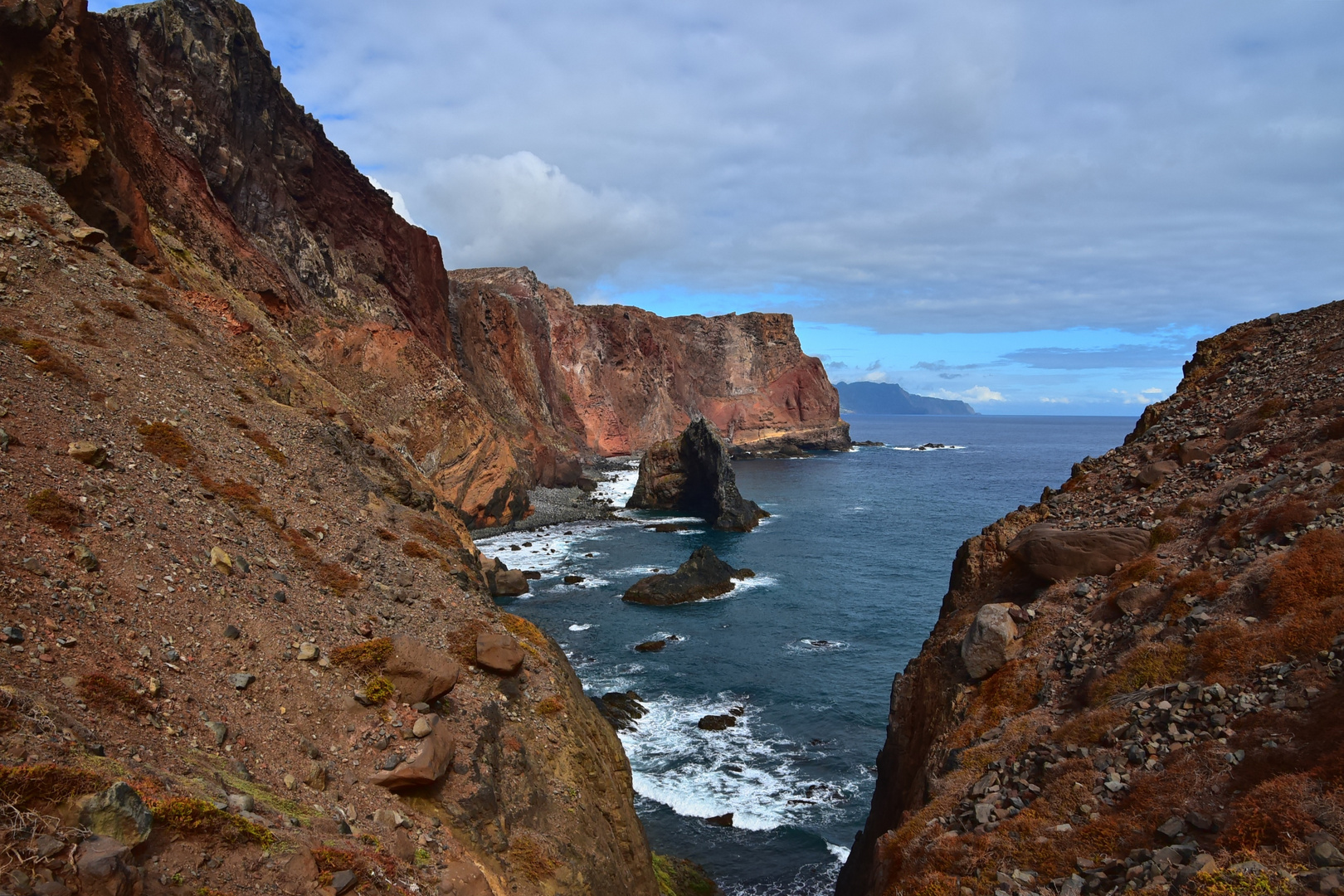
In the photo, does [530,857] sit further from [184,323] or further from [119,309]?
[184,323]

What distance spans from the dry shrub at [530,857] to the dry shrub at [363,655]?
13.8ft

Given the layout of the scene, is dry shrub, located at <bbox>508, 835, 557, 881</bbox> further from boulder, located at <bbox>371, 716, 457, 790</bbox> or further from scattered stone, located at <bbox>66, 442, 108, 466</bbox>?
scattered stone, located at <bbox>66, 442, 108, 466</bbox>

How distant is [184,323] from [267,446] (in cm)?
627

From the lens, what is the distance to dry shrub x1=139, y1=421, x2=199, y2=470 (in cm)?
1586

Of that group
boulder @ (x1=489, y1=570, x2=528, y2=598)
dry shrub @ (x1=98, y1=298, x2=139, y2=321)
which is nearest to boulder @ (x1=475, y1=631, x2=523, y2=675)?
dry shrub @ (x1=98, y1=298, x2=139, y2=321)

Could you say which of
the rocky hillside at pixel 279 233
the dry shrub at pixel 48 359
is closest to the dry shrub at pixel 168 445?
the dry shrub at pixel 48 359

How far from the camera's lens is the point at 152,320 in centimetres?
2075

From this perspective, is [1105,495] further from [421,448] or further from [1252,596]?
[421,448]

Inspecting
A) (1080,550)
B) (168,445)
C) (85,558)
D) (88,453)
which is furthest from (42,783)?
(1080,550)

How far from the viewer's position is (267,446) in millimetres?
19297

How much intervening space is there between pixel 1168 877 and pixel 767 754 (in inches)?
938

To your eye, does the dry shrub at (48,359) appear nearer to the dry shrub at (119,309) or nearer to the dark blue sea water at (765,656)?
the dry shrub at (119,309)

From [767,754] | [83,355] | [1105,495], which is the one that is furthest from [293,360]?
[1105,495]

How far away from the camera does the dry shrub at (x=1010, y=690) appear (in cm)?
1441
